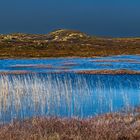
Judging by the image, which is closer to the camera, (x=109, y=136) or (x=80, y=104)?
(x=109, y=136)

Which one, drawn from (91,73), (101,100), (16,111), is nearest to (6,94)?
(16,111)

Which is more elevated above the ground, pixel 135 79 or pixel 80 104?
pixel 80 104

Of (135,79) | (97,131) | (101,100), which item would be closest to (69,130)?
(97,131)

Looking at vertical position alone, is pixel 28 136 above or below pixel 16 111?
above

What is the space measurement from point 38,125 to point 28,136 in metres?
2.06

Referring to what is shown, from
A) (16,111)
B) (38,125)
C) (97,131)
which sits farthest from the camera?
(16,111)

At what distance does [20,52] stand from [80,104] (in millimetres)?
86148

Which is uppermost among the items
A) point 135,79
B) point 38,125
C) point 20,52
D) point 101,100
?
point 38,125

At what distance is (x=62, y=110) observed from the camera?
21.5 m

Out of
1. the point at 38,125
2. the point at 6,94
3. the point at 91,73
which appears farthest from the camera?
the point at 91,73

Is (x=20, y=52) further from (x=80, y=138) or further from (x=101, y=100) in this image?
(x=80, y=138)

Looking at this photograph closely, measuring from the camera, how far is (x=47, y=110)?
21141 mm

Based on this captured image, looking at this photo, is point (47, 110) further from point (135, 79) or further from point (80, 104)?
point (135, 79)

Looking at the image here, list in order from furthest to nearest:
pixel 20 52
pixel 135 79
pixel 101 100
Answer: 1. pixel 20 52
2. pixel 135 79
3. pixel 101 100
